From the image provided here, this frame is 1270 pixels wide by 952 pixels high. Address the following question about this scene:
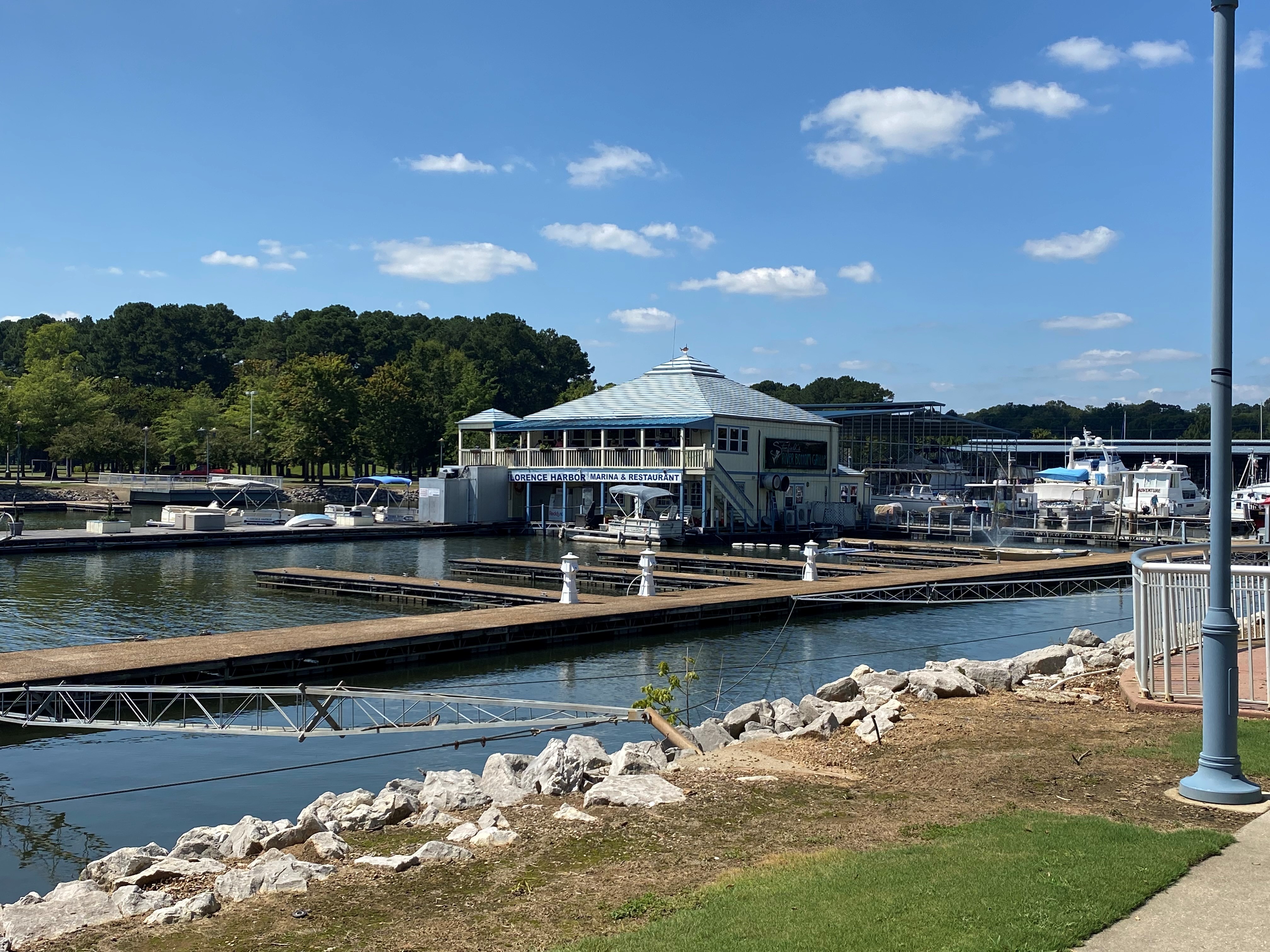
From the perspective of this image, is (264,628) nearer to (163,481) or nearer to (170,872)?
(170,872)

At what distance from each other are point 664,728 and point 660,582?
21.2 m

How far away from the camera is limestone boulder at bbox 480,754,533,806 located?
33.8ft

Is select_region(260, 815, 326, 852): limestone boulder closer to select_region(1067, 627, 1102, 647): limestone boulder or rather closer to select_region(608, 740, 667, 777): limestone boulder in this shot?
select_region(608, 740, 667, 777): limestone boulder

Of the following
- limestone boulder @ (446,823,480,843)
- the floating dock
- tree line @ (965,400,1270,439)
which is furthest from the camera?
tree line @ (965,400,1270,439)

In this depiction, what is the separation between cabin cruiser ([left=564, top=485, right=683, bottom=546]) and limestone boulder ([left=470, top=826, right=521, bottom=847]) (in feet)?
136

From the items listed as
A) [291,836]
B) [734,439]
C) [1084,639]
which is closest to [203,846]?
[291,836]

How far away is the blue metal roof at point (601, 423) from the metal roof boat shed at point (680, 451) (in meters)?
0.06

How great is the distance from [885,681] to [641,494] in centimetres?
3897

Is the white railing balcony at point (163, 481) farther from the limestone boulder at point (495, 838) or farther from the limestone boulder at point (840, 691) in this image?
the limestone boulder at point (495, 838)

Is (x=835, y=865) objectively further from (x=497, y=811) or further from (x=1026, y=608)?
(x=1026, y=608)

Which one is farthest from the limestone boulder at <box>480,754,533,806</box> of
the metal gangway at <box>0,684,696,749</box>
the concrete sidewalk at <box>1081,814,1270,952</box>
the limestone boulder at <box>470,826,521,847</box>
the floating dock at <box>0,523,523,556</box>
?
the floating dock at <box>0,523,523,556</box>

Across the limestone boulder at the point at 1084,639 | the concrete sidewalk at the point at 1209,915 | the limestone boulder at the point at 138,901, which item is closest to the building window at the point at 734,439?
the limestone boulder at the point at 1084,639

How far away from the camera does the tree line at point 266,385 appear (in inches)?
3401

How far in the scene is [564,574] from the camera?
86.0ft
